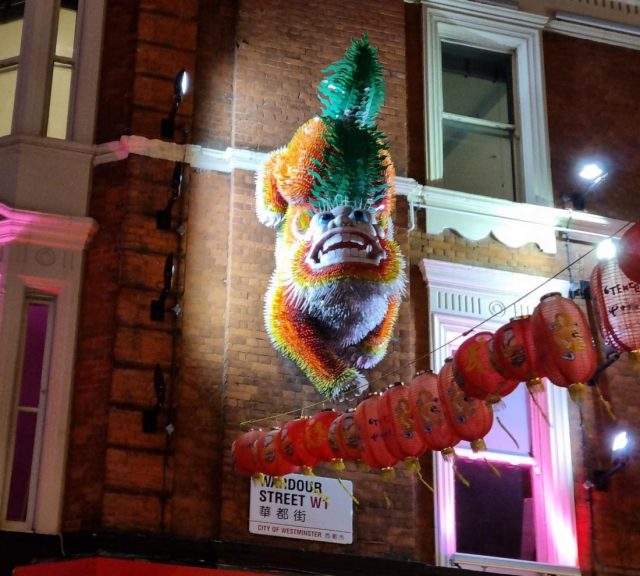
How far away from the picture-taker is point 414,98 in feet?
48.4

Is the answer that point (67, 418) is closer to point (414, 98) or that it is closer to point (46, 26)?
point (46, 26)

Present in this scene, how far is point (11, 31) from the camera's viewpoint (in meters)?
14.2

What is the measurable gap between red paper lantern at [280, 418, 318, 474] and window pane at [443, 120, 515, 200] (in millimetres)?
4330

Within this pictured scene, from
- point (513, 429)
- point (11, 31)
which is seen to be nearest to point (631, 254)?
point (513, 429)

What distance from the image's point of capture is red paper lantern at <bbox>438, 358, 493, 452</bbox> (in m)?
10.3

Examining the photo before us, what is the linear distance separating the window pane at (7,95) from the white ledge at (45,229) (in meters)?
1.54

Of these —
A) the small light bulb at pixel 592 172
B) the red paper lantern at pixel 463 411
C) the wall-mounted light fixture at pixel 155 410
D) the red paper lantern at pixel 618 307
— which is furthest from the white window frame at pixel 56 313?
the small light bulb at pixel 592 172

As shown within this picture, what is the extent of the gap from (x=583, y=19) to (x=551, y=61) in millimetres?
654

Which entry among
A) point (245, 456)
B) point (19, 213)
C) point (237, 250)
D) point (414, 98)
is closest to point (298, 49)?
point (414, 98)

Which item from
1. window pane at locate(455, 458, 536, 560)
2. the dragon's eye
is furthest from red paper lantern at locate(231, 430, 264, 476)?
window pane at locate(455, 458, 536, 560)

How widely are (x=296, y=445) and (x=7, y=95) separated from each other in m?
5.13

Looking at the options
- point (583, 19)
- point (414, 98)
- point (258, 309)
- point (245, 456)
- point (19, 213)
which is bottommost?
point (245, 456)

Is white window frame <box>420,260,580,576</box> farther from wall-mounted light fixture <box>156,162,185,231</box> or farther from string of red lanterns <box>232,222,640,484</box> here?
wall-mounted light fixture <box>156,162,185,231</box>

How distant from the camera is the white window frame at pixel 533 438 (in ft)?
A: 41.9
